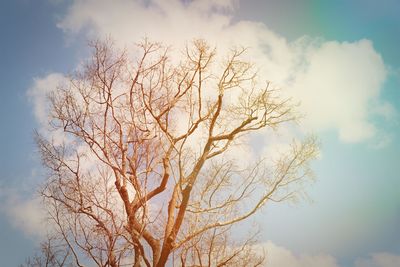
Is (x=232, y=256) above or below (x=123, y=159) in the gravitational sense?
below

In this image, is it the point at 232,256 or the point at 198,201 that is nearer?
the point at 232,256

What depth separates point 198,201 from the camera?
30.8ft

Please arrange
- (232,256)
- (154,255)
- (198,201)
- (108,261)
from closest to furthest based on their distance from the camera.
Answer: (108,261), (154,255), (232,256), (198,201)

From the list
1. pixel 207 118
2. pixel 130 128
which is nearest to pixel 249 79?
pixel 207 118

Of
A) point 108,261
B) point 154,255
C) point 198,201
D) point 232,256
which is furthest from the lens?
point 198,201

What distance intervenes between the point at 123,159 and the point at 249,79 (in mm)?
4328

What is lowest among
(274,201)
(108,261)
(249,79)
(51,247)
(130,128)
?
(108,261)

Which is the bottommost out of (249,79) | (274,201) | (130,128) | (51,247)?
(51,247)

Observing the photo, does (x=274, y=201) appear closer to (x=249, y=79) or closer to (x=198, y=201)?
(x=198, y=201)

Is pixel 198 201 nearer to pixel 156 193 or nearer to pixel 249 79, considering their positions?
pixel 156 193

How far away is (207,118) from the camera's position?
31.4 feet

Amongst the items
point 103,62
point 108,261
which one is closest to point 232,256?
point 108,261

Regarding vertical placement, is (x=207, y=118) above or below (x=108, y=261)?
above

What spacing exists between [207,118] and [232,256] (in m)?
3.90
